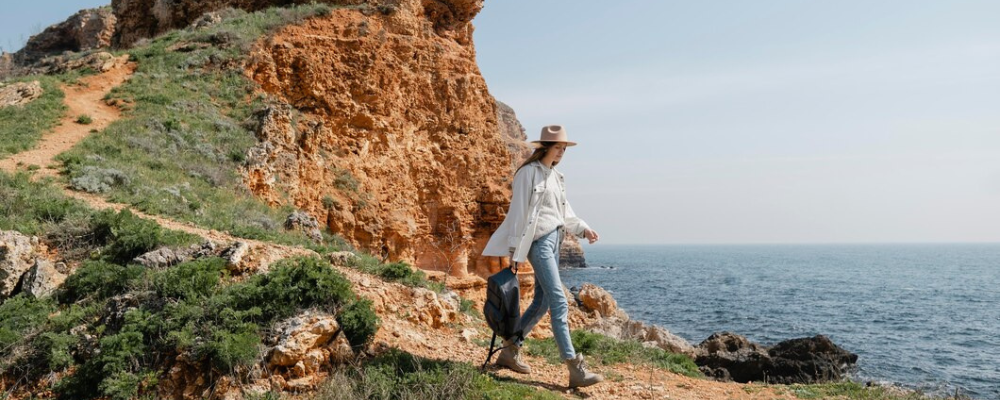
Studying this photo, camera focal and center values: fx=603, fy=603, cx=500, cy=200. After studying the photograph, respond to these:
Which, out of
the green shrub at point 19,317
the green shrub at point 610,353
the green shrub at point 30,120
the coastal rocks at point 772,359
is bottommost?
the coastal rocks at point 772,359

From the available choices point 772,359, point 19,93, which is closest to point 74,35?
point 19,93

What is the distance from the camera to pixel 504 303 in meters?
5.12

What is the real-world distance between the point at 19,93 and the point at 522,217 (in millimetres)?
15961

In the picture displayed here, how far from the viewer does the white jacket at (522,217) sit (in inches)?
202

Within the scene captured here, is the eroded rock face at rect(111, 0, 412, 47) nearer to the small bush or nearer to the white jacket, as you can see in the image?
the small bush

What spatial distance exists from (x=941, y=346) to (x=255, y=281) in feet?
87.4

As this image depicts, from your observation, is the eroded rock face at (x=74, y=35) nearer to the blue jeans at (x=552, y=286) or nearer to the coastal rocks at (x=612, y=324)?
the coastal rocks at (x=612, y=324)

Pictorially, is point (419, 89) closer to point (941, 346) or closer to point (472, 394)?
point (472, 394)

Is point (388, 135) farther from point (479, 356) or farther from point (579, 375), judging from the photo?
point (579, 375)

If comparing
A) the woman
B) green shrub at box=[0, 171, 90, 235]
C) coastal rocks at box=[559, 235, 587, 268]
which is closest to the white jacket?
the woman

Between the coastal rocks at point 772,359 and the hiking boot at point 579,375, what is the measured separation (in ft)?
36.2

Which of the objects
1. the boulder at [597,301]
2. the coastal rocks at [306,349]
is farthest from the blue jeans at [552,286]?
the boulder at [597,301]

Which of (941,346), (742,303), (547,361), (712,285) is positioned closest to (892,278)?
(712,285)

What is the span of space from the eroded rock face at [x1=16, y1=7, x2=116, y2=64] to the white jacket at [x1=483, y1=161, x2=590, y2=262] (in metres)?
42.5
